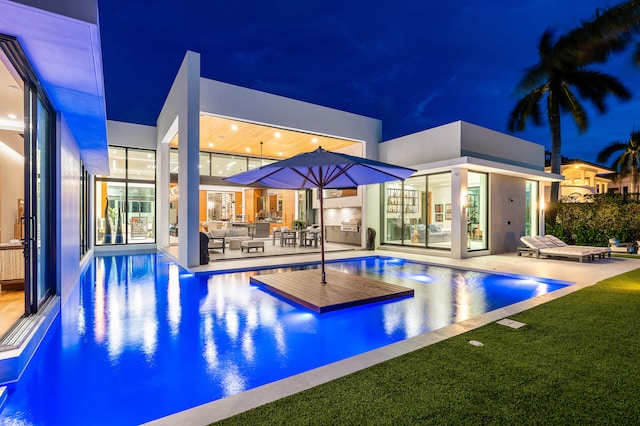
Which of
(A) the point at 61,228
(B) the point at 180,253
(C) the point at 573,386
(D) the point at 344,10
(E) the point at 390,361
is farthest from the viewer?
(D) the point at 344,10

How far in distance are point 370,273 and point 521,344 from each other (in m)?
5.06

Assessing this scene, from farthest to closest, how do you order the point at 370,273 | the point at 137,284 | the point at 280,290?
1. the point at 370,273
2. the point at 137,284
3. the point at 280,290

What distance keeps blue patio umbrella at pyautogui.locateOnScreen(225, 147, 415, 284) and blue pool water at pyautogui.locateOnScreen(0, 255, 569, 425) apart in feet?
6.07

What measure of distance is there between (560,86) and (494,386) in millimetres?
17380

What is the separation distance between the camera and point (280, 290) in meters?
6.14

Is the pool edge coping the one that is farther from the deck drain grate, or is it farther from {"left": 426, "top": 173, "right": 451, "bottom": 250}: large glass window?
{"left": 426, "top": 173, "right": 451, "bottom": 250}: large glass window

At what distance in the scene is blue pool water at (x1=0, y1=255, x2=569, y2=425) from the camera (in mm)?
2730

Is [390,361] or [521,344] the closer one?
[390,361]

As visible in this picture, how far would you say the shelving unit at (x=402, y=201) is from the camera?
1302cm

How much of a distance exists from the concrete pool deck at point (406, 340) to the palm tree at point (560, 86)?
23.5ft

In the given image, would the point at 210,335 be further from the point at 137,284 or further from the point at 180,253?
the point at 180,253

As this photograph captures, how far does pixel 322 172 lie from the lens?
22.2 ft

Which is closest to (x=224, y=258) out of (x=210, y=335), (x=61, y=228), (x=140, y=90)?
(x=61, y=228)

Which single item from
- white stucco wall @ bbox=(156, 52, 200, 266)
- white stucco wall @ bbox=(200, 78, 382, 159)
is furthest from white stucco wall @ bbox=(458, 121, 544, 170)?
white stucco wall @ bbox=(156, 52, 200, 266)
